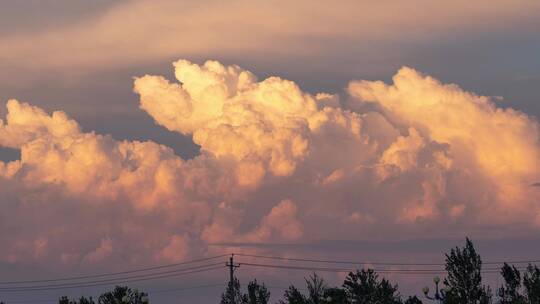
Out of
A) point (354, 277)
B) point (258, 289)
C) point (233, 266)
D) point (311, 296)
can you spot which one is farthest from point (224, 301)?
point (354, 277)

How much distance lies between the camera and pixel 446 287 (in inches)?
3880

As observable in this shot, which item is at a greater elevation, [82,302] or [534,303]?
[82,302]

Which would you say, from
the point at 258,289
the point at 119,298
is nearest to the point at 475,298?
the point at 119,298

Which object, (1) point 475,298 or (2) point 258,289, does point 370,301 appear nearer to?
(1) point 475,298

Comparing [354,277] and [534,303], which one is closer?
[534,303]

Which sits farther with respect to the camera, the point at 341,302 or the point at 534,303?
the point at 341,302

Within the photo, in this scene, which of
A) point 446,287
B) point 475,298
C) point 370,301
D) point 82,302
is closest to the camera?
point 446,287

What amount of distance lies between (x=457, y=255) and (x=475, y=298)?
468cm

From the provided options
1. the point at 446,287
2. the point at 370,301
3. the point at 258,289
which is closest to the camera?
the point at 446,287

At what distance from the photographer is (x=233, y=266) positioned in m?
139

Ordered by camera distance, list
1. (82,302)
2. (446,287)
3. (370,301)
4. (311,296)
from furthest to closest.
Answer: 1. (82,302)
2. (311,296)
3. (370,301)
4. (446,287)

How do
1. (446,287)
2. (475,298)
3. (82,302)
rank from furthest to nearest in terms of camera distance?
(82,302) < (475,298) < (446,287)

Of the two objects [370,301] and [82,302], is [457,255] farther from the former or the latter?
[82,302]

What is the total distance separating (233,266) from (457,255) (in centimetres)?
3932
